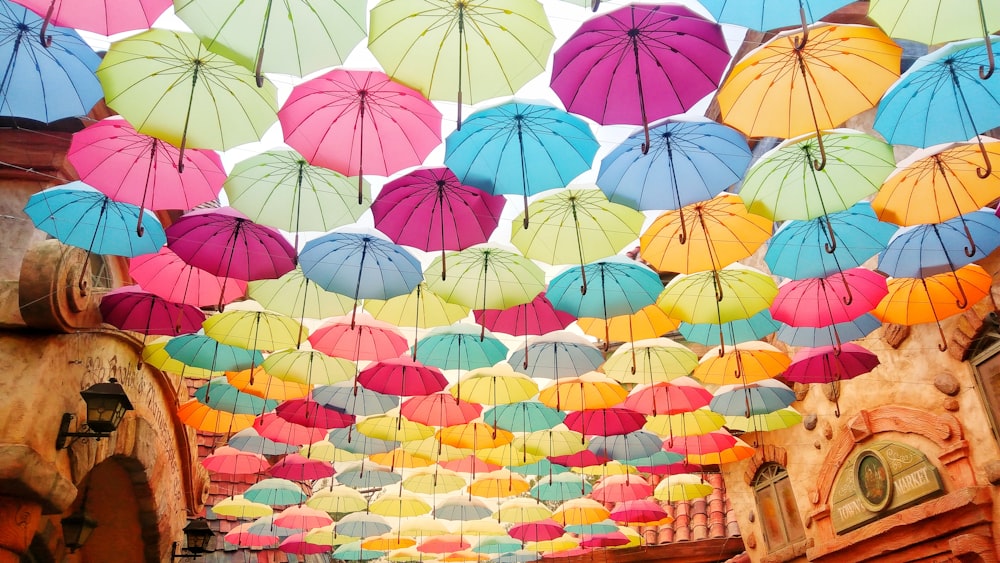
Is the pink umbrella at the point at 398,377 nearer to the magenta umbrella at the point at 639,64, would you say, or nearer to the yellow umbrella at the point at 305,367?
the yellow umbrella at the point at 305,367

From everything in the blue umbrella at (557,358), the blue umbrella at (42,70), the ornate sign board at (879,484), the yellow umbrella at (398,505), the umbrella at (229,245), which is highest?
the blue umbrella at (42,70)

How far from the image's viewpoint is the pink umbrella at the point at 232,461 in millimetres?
11953

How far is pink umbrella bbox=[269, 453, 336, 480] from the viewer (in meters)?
12.9

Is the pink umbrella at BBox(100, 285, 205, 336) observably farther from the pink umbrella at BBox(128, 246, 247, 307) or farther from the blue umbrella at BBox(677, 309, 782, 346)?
the blue umbrella at BBox(677, 309, 782, 346)

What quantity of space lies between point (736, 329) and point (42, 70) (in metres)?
8.29

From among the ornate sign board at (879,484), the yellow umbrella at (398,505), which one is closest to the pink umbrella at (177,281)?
the yellow umbrella at (398,505)

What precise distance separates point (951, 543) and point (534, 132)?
7.62 m

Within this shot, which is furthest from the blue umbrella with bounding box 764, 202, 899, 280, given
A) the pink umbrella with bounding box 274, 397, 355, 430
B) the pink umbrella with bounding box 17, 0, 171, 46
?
the pink umbrella with bounding box 274, 397, 355, 430

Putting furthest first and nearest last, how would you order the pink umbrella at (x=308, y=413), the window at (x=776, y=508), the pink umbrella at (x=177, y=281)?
1. the window at (x=776, y=508)
2. the pink umbrella at (x=308, y=413)
3. the pink umbrella at (x=177, y=281)

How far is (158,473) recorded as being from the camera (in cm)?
1056

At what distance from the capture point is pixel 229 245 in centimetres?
731

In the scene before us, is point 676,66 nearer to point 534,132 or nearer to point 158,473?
point 534,132

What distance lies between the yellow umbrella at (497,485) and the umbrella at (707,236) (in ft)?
25.6

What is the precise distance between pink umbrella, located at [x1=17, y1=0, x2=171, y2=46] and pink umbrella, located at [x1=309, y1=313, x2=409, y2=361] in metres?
4.44
